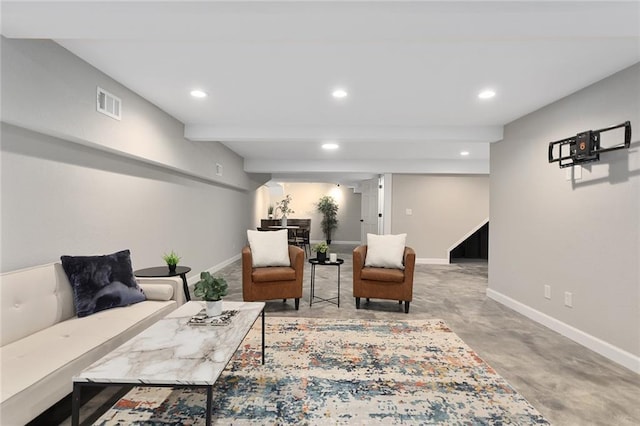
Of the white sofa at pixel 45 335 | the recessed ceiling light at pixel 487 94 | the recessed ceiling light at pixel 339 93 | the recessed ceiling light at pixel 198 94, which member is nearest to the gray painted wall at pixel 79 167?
the white sofa at pixel 45 335

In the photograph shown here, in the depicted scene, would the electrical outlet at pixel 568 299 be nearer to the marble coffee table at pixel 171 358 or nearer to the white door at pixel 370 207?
the marble coffee table at pixel 171 358

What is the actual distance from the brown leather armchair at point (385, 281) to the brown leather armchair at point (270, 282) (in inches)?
27.5

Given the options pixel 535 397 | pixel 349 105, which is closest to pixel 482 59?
pixel 349 105

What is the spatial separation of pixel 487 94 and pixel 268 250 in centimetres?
290

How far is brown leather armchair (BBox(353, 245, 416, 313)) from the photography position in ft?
12.2

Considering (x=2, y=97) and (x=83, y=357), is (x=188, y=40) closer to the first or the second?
(x=2, y=97)

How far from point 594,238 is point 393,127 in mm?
2456

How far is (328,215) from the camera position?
12.3 metres

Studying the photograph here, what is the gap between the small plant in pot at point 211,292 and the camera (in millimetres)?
2121

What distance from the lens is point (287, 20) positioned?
5.76 feet

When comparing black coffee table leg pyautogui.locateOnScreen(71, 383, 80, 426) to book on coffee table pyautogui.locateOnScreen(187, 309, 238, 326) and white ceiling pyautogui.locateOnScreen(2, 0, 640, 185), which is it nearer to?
book on coffee table pyautogui.locateOnScreen(187, 309, 238, 326)

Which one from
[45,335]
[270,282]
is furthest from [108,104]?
[270,282]

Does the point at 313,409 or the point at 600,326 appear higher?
the point at 600,326

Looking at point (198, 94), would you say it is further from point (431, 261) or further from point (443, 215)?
point (431, 261)
